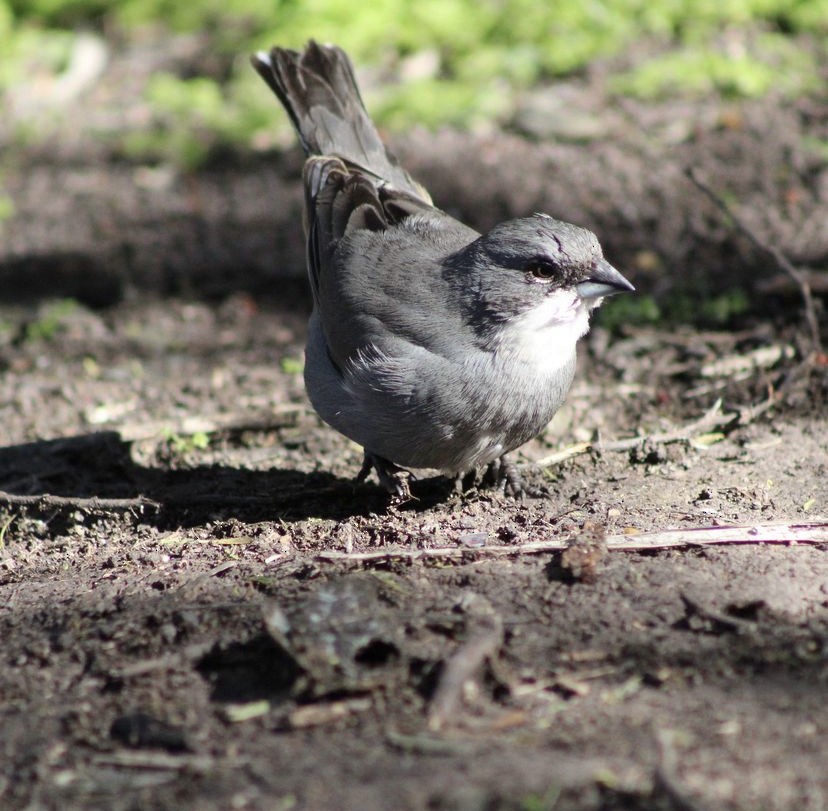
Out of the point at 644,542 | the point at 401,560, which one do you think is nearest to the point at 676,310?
the point at 644,542

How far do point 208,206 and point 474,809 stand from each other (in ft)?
22.4

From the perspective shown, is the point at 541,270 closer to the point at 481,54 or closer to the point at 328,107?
the point at 328,107

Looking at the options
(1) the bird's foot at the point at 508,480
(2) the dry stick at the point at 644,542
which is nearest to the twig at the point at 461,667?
(2) the dry stick at the point at 644,542

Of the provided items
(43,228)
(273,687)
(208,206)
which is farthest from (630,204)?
(273,687)

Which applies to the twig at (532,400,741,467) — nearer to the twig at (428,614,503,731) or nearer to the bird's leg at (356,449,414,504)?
the bird's leg at (356,449,414,504)

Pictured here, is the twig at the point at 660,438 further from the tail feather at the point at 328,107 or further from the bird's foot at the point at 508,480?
the tail feather at the point at 328,107

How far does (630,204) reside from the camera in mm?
7996

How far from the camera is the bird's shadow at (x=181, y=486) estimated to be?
16.7 ft

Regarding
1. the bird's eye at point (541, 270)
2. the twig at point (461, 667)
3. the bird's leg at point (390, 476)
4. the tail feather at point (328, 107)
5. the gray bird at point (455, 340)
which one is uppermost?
the tail feather at point (328, 107)

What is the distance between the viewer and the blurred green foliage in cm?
934

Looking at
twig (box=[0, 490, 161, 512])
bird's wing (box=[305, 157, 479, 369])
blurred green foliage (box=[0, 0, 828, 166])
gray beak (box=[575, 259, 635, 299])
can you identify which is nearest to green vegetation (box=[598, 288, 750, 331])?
bird's wing (box=[305, 157, 479, 369])

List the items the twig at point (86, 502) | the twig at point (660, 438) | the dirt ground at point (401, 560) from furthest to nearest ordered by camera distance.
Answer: the twig at point (660, 438) < the twig at point (86, 502) < the dirt ground at point (401, 560)

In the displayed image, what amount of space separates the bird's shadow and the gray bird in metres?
0.19

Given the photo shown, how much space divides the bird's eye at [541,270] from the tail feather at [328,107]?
1727mm
